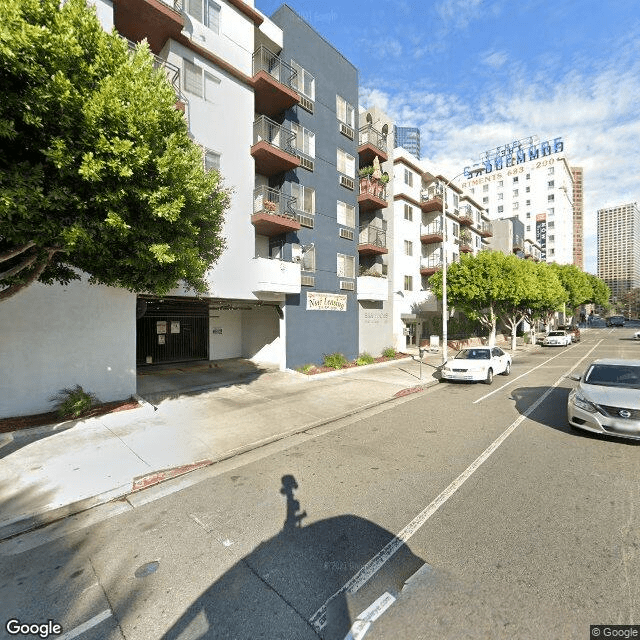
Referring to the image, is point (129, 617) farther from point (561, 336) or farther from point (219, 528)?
point (561, 336)

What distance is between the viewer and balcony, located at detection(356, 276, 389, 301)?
20.7 m

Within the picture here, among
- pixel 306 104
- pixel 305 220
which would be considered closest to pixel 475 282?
pixel 305 220

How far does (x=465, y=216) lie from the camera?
34094mm

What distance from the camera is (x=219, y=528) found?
4449 mm

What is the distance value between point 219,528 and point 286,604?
5.17 feet

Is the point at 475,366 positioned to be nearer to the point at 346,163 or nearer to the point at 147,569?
the point at 147,569

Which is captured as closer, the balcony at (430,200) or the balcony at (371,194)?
the balcony at (371,194)

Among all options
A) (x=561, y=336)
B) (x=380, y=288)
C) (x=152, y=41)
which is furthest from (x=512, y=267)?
(x=152, y=41)

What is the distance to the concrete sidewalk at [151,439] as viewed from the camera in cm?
536

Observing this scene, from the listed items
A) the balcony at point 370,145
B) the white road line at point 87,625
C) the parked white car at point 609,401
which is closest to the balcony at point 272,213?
the balcony at point 370,145

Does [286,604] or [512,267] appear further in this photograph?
[512,267]

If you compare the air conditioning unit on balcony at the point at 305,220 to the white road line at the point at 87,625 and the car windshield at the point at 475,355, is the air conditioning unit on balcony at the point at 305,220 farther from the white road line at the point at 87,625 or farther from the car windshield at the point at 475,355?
the white road line at the point at 87,625

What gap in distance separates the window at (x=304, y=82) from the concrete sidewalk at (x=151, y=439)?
1516 cm

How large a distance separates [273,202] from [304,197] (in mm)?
2141
